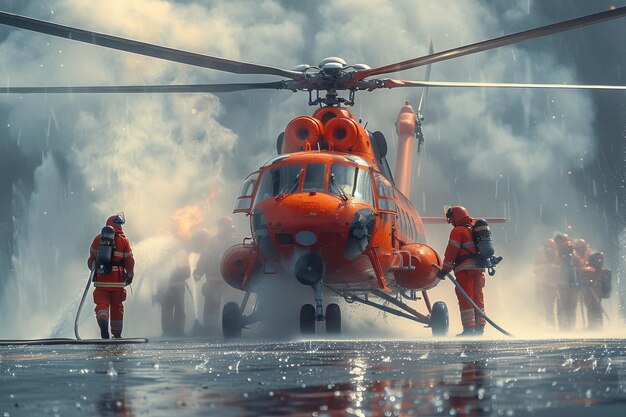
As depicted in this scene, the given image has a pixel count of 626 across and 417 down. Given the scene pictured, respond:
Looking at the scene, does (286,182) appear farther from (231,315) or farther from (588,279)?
(588,279)

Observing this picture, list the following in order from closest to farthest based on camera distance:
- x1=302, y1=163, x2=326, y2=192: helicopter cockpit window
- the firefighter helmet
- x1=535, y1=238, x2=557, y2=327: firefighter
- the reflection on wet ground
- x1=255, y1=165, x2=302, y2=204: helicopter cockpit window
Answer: the reflection on wet ground
x1=302, y1=163, x2=326, y2=192: helicopter cockpit window
x1=255, y1=165, x2=302, y2=204: helicopter cockpit window
the firefighter helmet
x1=535, y1=238, x2=557, y2=327: firefighter

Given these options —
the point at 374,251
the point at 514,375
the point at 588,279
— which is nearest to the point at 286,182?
the point at 374,251

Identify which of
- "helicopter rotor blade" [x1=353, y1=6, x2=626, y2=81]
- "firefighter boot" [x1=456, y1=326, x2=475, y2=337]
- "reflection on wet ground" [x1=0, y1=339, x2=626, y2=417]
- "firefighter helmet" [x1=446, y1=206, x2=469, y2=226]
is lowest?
"reflection on wet ground" [x1=0, y1=339, x2=626, y2=417]

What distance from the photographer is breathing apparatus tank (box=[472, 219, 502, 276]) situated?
42.5 ft

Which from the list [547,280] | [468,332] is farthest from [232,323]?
[547,280]

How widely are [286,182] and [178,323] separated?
9.79m

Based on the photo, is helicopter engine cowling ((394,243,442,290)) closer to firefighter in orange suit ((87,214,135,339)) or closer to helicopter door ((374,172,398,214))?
helicopter door ((374,172,398,214))

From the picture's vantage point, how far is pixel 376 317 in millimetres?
18250

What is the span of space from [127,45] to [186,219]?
1312 centimetres

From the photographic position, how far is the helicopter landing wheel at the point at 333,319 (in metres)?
13.6

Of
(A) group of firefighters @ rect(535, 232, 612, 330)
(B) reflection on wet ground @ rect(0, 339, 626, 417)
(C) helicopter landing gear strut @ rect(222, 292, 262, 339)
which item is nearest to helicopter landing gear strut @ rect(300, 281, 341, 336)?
(C) helicopter landing gear strut @ rect(222, 292, 262, 339)

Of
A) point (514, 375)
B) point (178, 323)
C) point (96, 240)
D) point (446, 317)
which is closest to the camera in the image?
point (514, 375)

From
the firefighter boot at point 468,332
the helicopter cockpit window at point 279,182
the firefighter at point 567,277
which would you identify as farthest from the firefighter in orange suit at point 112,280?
the firefighter at point 567,277

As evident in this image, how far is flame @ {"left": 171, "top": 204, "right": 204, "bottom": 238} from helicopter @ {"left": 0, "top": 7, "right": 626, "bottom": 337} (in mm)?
8692
